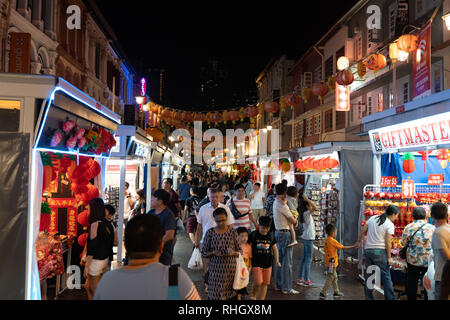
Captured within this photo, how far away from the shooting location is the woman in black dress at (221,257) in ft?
18.2

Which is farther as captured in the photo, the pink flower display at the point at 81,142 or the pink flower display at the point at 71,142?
the pink flower display at the point at 81,142

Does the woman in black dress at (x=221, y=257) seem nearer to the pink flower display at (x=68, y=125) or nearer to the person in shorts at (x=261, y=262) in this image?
the person in shorts at (x=261, y=262)

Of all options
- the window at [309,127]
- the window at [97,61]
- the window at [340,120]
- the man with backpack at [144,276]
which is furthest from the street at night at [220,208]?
the window at [309,127]

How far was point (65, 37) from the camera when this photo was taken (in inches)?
867

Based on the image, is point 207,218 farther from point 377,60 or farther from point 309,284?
point 377,60

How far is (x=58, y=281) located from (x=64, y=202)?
1.70m

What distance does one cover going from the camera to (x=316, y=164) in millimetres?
14203

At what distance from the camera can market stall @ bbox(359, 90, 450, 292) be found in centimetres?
764

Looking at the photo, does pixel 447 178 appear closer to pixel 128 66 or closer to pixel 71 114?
→ pixel 71 114

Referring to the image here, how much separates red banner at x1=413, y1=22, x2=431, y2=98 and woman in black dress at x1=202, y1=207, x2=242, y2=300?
397 inches

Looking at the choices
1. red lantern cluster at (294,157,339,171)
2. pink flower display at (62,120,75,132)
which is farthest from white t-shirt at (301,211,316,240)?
pink flower display at (62,120,75,132)

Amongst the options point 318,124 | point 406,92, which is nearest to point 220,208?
point 406,92

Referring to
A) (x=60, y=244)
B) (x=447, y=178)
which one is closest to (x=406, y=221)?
(x=447, y=178)

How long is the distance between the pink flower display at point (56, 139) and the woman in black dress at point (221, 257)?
259 centimetres
